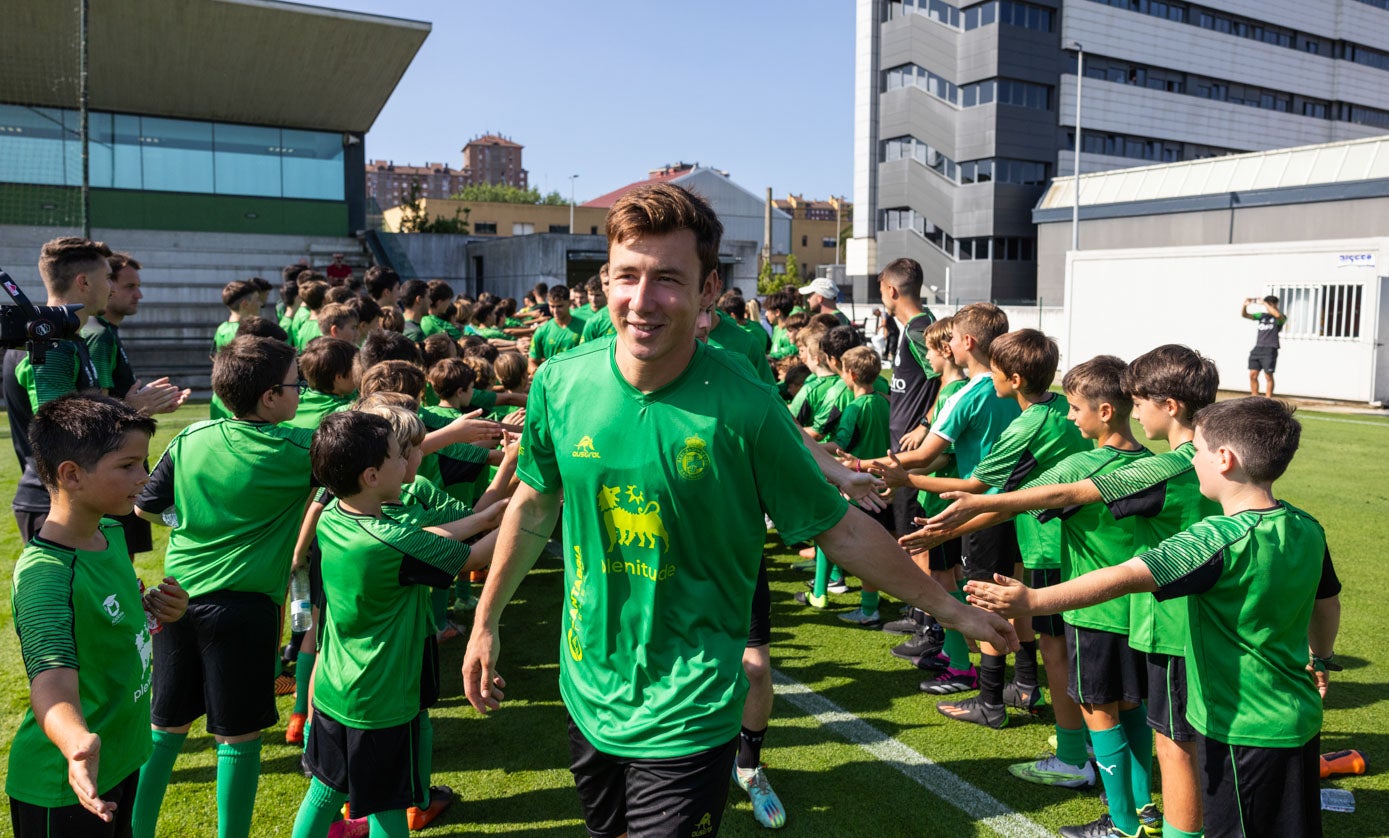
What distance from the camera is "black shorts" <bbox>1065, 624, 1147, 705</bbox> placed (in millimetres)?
3711

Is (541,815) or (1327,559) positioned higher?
(1327,559)

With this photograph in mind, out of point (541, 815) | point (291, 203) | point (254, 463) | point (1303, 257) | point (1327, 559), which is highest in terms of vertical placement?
point (291, 203)

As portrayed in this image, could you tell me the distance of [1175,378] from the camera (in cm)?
347

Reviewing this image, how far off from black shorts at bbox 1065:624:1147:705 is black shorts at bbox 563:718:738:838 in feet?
6.51

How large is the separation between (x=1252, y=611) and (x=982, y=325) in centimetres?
253

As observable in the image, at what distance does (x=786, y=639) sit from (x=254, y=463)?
386 centimetres

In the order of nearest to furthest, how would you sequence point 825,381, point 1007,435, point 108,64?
point 1007,435
point 825,381
point 108,64

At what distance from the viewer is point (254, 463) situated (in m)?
3.63

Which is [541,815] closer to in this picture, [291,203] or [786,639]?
[786,639]

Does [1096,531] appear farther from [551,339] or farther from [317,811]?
[551,339]

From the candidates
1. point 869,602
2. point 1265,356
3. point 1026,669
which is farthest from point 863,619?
point 1265,356

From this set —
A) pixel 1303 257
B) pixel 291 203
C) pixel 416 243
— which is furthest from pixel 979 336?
pixel 291 203

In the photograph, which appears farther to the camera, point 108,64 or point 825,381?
point 108,64

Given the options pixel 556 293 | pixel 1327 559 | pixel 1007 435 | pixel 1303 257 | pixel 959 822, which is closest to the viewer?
pixel 1327 559
